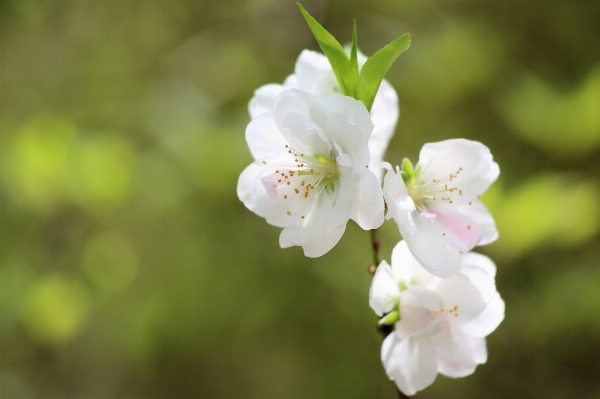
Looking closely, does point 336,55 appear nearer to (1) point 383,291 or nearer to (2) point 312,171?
(2) point 312,171

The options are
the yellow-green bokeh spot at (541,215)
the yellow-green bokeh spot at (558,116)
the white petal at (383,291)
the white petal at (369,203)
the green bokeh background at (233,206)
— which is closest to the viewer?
the white petal at (369,203)

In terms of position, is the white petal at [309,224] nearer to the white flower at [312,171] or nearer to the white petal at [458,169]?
the white flower at [312,171]

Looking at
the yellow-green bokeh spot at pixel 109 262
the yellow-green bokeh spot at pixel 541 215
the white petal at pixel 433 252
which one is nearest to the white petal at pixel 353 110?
the white petal at pixel 433 252

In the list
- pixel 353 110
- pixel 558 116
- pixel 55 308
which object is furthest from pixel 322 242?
pixel 55 308

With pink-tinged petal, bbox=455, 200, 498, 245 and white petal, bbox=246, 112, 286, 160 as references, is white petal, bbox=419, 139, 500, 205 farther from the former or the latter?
white petal, bbox=246, 112, 286, 160

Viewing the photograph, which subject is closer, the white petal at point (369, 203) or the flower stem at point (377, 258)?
the white petal at point (369, 203)

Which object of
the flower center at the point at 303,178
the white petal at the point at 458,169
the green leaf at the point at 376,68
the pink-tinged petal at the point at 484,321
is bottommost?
the pink-tinged petal at the point at 484,321

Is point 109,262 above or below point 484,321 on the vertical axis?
above
